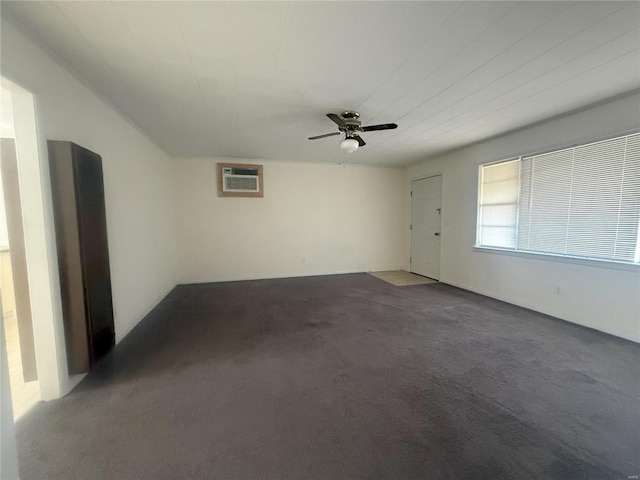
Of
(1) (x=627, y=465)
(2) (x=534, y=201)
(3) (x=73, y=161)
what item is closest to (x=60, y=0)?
(3) (x=73, y=161)

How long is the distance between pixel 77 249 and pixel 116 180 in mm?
1221

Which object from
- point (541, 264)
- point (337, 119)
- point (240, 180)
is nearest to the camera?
point (337, 119)

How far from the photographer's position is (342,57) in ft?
6.51

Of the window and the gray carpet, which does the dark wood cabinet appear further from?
the window

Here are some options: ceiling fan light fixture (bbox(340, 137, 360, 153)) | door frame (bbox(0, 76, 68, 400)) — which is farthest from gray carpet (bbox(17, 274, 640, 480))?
ceiling fan light fixture (bbox(340, 137, 360, 153))

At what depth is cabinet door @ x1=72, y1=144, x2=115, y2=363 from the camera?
6.38 ft

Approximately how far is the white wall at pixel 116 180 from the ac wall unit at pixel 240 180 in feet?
3.19

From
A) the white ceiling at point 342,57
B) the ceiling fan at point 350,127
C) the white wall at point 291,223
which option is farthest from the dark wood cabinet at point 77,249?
the white wall at point 291,223

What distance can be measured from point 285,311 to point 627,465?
312cm

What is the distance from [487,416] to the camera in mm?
1658

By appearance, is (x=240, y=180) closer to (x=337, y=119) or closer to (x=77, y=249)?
(x=337, y=119)

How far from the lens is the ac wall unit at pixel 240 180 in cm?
514

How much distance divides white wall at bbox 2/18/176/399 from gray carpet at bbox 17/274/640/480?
0.58 metres

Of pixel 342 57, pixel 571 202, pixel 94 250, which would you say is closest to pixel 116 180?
pixel 94 250
